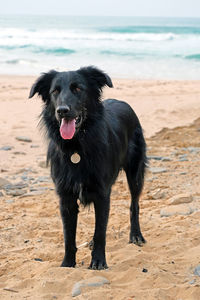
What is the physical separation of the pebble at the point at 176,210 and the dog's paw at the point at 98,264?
1.46 m

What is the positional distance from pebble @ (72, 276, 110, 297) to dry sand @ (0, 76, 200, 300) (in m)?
0.04

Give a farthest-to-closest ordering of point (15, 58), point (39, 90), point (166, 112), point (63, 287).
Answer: point (15, 58) → point (166, 112) → point (39, 90) → point (63, 287)

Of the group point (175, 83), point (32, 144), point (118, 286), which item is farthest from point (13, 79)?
point (118, 286)

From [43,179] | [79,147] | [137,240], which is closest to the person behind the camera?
[79,147]

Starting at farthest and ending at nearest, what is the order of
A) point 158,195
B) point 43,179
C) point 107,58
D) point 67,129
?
point 107,58
point 43,179
point 158,195
point 67,129

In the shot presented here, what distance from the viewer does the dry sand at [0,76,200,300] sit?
3.21m

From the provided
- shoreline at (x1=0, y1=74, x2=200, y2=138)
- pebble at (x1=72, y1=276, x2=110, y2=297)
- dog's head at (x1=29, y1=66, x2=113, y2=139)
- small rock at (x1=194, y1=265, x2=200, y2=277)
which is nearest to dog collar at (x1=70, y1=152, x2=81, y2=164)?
dog's head at (x1=29, y1=66, x2=113, y2=139)

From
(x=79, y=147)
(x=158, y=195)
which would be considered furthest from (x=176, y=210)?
(x=79, y=147)

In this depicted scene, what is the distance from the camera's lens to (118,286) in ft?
10.6

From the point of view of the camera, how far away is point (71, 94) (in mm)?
3650

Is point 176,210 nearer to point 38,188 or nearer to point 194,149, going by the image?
point 38,188

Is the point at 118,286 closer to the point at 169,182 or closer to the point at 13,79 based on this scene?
the point at 169,182

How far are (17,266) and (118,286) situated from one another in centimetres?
109

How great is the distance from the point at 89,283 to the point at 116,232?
1534mm
